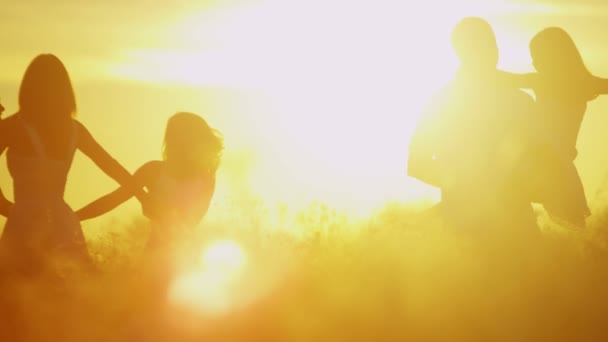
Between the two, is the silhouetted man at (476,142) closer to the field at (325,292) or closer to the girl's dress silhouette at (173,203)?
the field at (325,292)

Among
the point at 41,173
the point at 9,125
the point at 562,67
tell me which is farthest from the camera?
the point at 562,67

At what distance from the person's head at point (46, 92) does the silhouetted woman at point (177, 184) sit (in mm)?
813

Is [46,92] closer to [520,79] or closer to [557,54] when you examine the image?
[520,79]

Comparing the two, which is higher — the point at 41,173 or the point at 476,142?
the point at 41,173

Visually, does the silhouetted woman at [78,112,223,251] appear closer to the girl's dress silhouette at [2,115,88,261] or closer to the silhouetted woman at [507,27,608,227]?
the girl's dress silhouette at [2,115,88,261]

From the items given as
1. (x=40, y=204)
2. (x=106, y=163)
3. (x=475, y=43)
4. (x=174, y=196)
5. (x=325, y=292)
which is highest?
(x=475, y=43)

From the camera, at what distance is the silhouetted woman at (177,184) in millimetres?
10992

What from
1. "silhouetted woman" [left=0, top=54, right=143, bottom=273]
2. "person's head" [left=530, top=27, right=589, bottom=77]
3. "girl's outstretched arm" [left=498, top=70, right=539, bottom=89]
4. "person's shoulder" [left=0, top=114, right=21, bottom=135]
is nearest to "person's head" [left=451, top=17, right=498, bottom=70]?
"girl's outstretched arm" [left=498, top=70, right=539, bottom=89]

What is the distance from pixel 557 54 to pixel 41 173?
4.79m

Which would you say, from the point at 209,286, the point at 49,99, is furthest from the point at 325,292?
the point at 49,99

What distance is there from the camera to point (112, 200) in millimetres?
Result: 11352

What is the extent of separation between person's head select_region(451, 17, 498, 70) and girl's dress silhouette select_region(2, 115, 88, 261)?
316 cm

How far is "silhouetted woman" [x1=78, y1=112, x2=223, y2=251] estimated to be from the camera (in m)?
11.0

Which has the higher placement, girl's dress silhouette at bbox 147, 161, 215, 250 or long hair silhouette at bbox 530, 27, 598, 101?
long hair silhouette at bbox 530, 27, 598, 101
